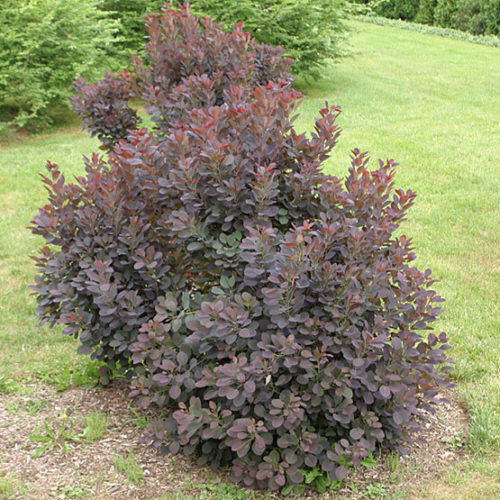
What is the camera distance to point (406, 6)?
30438 mm

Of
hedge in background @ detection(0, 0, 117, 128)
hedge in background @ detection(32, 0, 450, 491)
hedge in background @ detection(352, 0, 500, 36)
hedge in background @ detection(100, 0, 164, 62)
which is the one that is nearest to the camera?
hedge in background @ detection(32, 0, 450, 491)

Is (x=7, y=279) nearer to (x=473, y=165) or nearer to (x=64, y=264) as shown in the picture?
(x=64, y=264)

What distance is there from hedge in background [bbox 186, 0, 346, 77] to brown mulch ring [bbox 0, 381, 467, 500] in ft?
31.6

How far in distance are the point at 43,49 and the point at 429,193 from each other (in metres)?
6.40

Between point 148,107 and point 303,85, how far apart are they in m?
9.51

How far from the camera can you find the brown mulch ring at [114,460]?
9.27ft

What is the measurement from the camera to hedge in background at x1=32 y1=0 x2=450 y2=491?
2695 mm

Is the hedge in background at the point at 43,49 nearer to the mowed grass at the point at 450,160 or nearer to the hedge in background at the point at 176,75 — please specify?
the mowed grass at the point at 450,160

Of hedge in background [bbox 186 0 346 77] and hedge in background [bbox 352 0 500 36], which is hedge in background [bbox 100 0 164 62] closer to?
hedge in background [bbox 186 0 346 77]

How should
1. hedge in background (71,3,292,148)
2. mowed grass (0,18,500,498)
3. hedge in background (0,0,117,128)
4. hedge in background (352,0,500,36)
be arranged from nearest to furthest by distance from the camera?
mowed grass (0,18,500,498), hedge in background (71,3,292,148), hedge in background (0,0,117,128), hedge in background (352,0,500,36)

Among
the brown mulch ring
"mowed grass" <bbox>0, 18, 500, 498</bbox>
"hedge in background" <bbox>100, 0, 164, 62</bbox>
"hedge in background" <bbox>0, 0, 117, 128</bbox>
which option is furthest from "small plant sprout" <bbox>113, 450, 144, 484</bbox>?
"hedge in background" <bbox>100, 0, 164, 62</bbox>

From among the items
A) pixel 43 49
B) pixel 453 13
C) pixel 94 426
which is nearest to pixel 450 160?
pixel 43 49

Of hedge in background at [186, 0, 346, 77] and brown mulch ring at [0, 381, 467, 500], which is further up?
hedge in background at [186, 0, 346, 77]

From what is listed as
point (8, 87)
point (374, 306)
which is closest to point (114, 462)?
point (374, 306)
